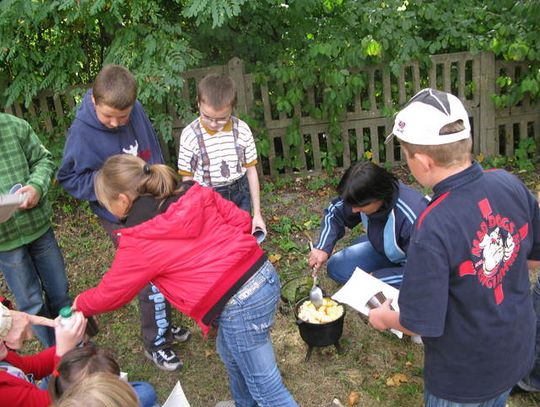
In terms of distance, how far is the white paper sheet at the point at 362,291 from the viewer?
3035 millimetres

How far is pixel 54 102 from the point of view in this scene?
18.4 feet

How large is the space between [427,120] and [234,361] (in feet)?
5.11

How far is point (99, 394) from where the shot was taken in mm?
1469

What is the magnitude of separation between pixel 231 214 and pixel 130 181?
512 millimetres

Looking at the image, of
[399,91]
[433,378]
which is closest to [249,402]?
[433,378]

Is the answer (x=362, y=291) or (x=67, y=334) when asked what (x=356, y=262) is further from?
(x=67, y=334)

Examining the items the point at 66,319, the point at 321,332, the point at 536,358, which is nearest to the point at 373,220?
the point at 321,332

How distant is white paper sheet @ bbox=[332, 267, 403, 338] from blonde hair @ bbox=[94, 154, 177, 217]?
4.42ft

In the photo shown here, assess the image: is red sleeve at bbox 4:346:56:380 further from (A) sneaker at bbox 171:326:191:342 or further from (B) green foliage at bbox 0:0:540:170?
(B) green foliage at bbox 0:0:540:170

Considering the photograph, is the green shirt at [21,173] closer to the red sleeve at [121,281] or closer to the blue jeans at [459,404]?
the red sleeve at [121,281]

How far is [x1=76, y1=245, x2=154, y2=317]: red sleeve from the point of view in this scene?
219cm

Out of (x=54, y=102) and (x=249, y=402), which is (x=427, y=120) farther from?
(x=54, y=102)

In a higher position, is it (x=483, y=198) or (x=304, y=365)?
(x=483, y=198)

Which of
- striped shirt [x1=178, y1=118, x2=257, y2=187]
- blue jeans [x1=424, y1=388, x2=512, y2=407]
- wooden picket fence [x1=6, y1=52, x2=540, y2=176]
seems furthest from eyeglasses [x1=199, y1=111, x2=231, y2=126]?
wooden picket fence [x1=6, y1=52, x2=540, y2=176]
